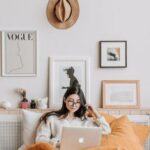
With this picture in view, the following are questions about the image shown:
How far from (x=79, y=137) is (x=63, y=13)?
1.32m

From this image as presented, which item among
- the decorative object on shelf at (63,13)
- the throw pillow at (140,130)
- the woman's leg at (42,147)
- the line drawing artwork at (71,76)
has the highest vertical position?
the decorative object on shelf at (63,13)

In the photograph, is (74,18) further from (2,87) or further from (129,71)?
(2,87)

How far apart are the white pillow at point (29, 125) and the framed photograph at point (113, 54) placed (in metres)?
0.79

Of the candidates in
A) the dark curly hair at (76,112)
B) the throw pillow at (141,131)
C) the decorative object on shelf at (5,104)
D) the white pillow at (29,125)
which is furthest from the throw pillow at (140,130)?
the decorative object on shelf at (5,104)

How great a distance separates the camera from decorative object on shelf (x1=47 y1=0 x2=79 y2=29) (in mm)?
3324

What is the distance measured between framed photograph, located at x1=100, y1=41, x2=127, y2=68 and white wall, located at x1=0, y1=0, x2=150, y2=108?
0.16 feet

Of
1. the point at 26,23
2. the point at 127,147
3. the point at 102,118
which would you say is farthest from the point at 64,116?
the point at 26,23

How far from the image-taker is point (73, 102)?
2.87m

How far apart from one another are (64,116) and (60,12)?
98 cm

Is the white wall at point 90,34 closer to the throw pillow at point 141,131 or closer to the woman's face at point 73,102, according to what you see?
the throw pillow at point 141,131

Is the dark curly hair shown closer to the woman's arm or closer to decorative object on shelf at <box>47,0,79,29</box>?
the woman's arm

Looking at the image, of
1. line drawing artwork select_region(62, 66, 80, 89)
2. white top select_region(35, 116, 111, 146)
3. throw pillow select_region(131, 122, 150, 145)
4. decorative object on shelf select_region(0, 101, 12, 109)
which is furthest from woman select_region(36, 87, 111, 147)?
decorative object on shelf select_region(0, 101, 12, 109)

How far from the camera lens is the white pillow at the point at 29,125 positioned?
2.91 metres

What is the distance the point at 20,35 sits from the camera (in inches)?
131
